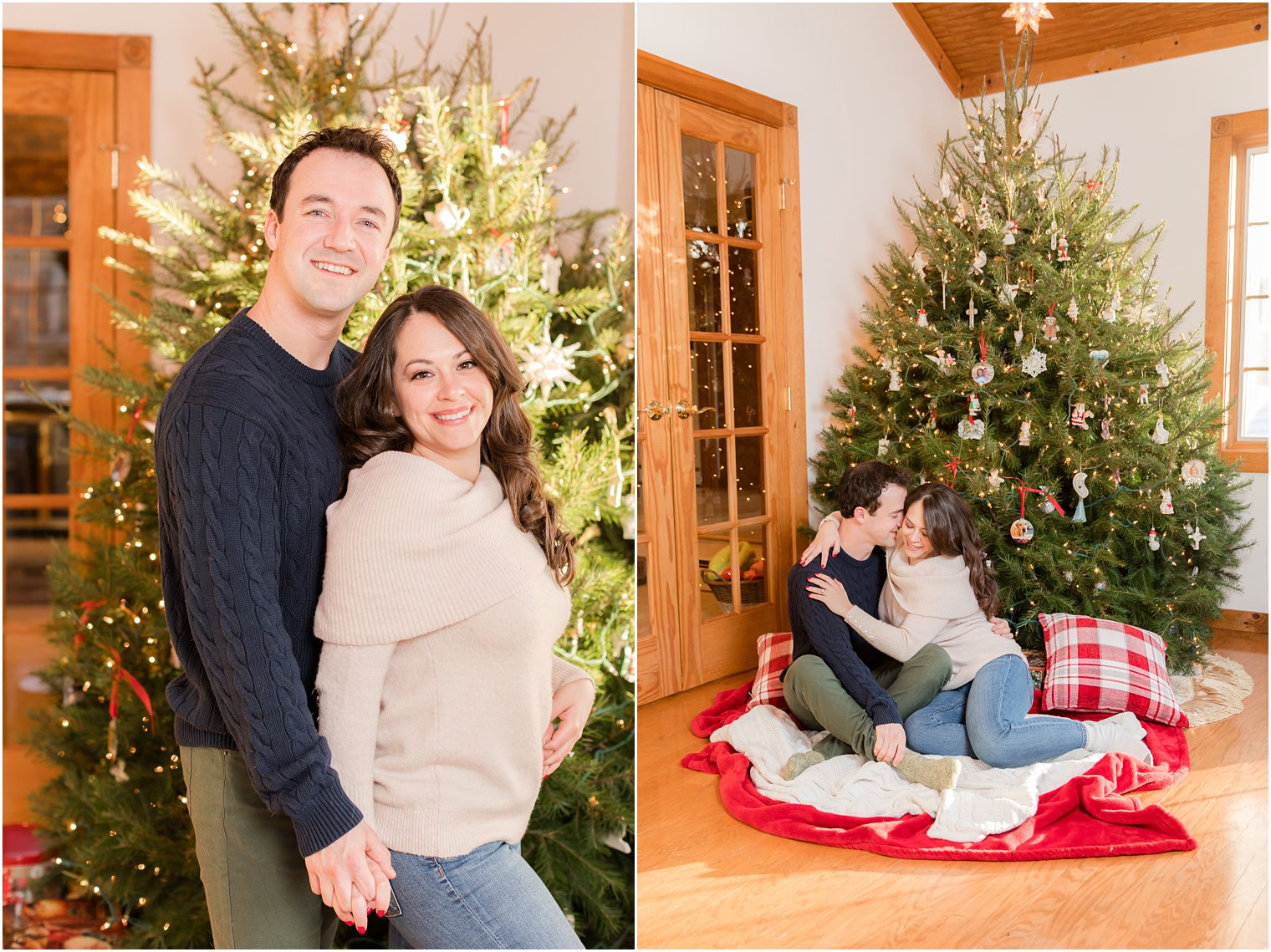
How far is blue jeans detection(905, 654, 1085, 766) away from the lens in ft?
7.82

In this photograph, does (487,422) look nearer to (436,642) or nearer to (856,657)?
(436,642)

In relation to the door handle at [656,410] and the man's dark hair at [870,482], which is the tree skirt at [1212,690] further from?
the door handle at [656,410]

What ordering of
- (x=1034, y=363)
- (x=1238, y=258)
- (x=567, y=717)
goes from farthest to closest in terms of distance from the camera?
1. (x=1238, y=258)
2. (x=1034, y=363)
3. (x=567, y=717)

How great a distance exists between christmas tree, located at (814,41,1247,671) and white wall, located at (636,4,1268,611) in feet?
0.34

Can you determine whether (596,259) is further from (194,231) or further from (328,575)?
(328,575)

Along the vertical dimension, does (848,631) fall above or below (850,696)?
above

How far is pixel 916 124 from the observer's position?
124 inches

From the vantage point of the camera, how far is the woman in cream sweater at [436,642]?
3.57ft

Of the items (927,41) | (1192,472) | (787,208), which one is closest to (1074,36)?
(927,41)

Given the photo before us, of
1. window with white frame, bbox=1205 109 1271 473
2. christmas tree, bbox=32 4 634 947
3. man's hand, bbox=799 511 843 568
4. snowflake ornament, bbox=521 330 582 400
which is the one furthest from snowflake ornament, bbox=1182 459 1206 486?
snowflake ornament, bbox=521 330 582 400

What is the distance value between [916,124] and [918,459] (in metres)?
1.12

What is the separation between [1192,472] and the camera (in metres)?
3.15

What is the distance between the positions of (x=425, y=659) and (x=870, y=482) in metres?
1.75

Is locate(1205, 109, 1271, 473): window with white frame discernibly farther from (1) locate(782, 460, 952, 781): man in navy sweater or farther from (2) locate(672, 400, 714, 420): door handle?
(2) locate(672, 400, 714, 420): door handle
